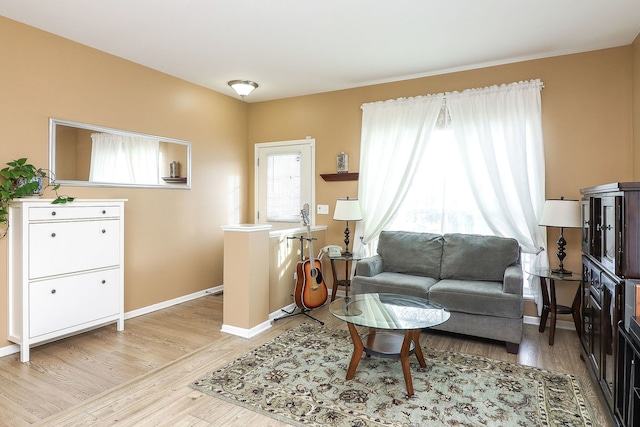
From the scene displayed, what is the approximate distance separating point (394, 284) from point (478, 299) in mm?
742

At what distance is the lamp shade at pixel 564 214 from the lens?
10.7ft

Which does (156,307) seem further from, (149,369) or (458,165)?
(458,165)

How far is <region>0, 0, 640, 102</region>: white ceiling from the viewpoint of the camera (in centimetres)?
279

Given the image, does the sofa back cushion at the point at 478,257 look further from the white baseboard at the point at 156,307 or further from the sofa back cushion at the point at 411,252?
the white baseboard at the point at 156,307

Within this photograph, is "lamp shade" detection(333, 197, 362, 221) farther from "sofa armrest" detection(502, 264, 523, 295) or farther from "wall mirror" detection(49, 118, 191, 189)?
"wall mirror" detection(49, 118, 191, 189)

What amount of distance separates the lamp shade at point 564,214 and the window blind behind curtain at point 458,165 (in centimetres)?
36

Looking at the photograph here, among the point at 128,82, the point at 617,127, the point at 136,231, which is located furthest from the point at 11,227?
the point at 617,127

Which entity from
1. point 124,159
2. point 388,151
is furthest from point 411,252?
point 124,159

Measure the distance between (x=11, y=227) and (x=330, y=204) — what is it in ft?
10.7

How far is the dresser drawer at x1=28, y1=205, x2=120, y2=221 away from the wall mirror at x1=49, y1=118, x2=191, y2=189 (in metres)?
0.39

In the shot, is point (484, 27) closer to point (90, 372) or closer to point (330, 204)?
point (330, 204)

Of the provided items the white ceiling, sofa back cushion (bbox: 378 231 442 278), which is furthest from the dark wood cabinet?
the white ceiling

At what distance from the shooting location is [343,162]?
4738 mm

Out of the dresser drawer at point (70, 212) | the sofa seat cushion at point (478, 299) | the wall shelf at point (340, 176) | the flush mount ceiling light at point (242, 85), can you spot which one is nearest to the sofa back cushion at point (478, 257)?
the sofa seat cushion at point (478, 299)
